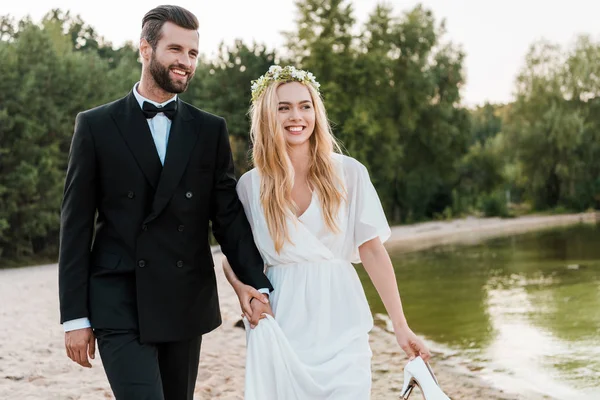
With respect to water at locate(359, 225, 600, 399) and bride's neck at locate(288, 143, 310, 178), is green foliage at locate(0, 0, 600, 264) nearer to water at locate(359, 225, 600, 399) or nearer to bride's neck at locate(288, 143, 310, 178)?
water at locate(359, 225, 600, 399)

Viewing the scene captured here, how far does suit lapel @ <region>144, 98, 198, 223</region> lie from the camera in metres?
A: 3.30

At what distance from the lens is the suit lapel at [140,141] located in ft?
10.9

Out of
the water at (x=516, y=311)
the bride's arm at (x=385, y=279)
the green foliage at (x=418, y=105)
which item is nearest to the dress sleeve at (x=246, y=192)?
the bride's arm at (x=385, y=279)

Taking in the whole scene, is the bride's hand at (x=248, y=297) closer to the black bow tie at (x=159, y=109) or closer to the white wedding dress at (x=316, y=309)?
the white wedding dress at (x=316, y=309)

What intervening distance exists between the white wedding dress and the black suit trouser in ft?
1.08

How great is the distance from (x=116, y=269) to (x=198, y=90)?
33107mm

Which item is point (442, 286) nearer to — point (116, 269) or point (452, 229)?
point (116, 269)

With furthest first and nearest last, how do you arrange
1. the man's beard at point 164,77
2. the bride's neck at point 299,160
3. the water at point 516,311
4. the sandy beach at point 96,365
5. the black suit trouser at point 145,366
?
the water at point 516,311 → the sandy beach at point 96,365 → the bride's neck at point 299,160 → the man's beard at point 164,77 → the black suit trouser at point 145,366

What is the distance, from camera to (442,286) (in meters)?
16.0

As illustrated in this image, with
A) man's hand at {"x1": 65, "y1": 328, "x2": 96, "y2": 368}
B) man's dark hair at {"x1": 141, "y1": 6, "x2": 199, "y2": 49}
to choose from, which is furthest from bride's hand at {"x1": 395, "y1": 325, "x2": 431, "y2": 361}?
man's dark hair at {"x1": 141, "y1": 6, "x2": 199, "y2": 49}

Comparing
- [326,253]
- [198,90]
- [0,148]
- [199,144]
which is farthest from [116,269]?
[198,90]

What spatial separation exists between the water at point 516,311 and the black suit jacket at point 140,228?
5.58 m

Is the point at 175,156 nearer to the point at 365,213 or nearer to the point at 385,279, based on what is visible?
the point at 365,213

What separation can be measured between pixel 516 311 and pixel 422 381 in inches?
403
